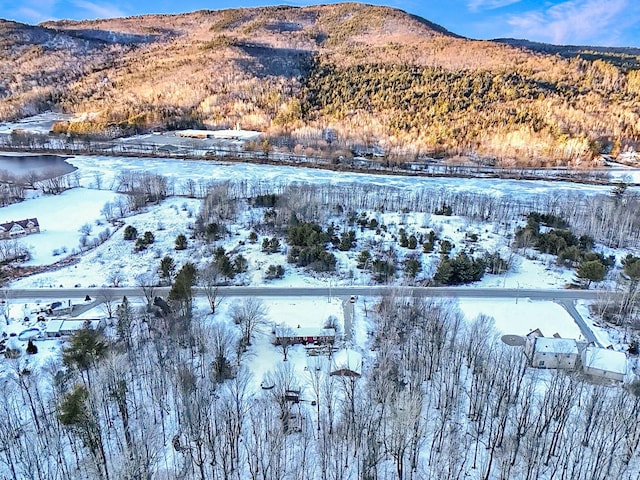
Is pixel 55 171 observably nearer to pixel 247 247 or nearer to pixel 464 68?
pixel 247 247

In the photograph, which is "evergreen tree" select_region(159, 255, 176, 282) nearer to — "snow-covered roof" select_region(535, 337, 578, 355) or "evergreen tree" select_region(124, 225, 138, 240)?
"evergreen tree" select_region(124, 225, 138, 240)

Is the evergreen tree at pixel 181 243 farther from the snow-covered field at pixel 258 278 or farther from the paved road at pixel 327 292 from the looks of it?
the paved road at pixel 327 292

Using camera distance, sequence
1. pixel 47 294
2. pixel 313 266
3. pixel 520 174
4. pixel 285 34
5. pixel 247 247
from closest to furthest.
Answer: pixel 47 294, pixel 313 266, pixel 247 247, pixel 520 174, pixel 285 34

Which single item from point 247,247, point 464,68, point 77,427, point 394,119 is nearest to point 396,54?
point 464,68

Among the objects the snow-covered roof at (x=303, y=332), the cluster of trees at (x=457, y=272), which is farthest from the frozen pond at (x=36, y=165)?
the cluster of trees at (x=457, y=272)

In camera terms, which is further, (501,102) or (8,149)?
(501,102)

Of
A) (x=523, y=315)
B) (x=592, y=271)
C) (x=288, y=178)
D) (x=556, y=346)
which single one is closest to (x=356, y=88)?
(x=288, y=178)
